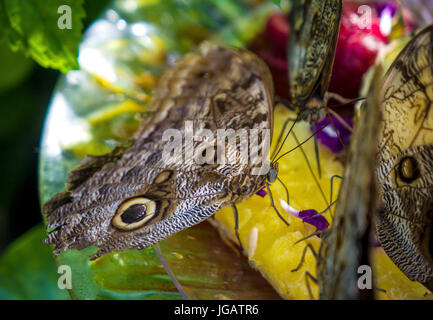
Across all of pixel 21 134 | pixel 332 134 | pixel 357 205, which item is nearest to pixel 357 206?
pixel 357 205

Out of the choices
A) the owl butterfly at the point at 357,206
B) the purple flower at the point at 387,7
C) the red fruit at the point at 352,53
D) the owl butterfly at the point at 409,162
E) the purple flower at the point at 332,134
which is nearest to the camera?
the owl butterfly at the point at 357,206

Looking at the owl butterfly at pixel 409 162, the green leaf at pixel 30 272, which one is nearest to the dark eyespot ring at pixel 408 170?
the owl butterfly at pixel 409 162

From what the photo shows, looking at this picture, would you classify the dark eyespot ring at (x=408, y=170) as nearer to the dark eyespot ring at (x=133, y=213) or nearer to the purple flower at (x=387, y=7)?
the dark eyespot ring at (x=133, y=213)

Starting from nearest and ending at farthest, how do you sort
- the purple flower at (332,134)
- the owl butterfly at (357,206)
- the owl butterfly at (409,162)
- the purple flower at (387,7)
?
the owl butterfly at (357,206)
the owl butterfly at (409,162)
the purple flower at (332,134)
the purple flower at (387,7)

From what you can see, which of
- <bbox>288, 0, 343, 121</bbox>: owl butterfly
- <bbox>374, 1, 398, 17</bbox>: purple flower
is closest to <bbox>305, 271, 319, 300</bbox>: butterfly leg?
<bbox>288, 0, 343, 121</bbox>: owl butterfly

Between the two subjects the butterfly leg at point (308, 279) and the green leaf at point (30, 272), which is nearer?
the butterfly leg at point (308, 279)

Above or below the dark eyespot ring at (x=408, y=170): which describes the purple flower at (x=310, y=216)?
below

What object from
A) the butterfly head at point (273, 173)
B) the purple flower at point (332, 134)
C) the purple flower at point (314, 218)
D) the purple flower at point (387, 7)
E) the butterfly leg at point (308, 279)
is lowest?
the butterfly leg at point (308, 279)
